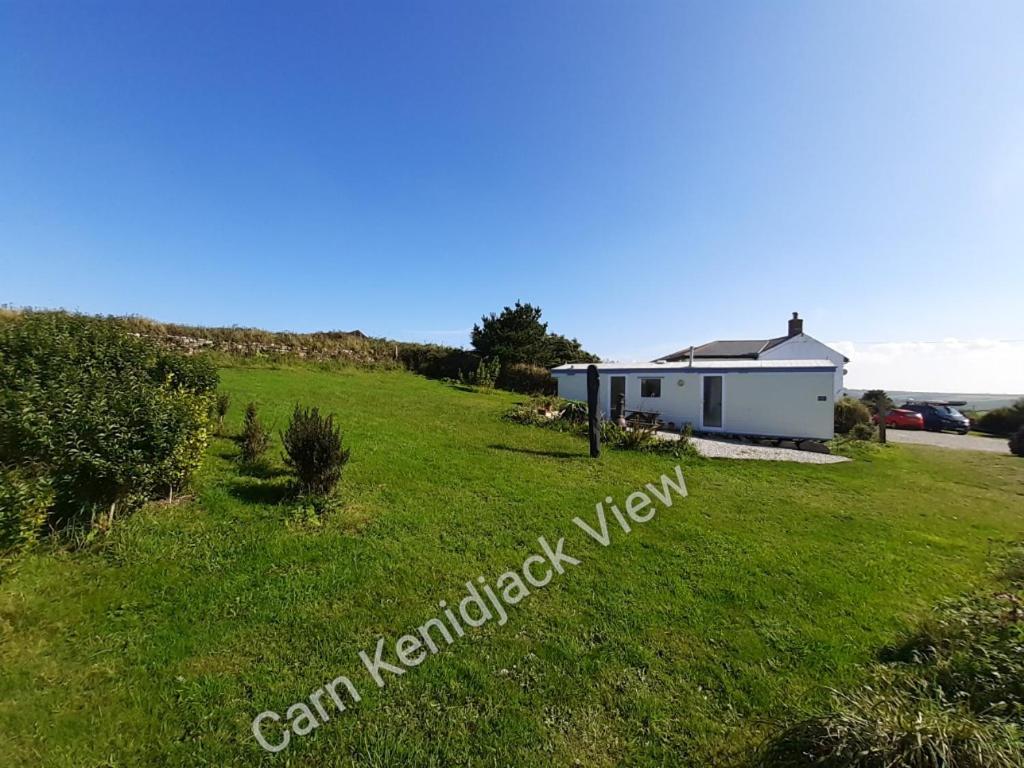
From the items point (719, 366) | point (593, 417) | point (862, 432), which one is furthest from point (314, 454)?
point (862, 432)

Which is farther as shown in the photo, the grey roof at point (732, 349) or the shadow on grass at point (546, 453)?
the grey roof at point (732, 349)

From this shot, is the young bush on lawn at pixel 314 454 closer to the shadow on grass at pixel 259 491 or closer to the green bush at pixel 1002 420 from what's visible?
the shadow on grass at pixel 259 491

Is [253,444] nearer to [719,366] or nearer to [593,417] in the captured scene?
[593,417]

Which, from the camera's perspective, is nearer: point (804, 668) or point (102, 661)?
point (102, 661)

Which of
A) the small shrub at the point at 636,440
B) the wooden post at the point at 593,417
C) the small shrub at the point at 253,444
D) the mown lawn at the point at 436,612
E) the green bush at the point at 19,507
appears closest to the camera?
the mown lawn at the point at 436,612

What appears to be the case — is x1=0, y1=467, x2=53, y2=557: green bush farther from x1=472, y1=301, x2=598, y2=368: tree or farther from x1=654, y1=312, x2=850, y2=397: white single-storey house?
x1=654, y1=312, x2=850, y2=397: white single-storey house

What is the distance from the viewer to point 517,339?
989 inches

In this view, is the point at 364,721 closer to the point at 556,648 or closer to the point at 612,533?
the point at 556,648

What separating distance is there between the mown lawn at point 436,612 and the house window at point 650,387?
9354mm

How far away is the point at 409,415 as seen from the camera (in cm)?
1234

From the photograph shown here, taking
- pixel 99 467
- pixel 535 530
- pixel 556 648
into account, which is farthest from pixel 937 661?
pixel 99 467

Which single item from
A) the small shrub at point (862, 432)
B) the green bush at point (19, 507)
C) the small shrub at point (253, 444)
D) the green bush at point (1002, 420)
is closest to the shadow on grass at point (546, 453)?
the small shrub at point (253, 444)

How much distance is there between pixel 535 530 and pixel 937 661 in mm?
3701

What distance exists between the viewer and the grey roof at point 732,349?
2467 centimetres
